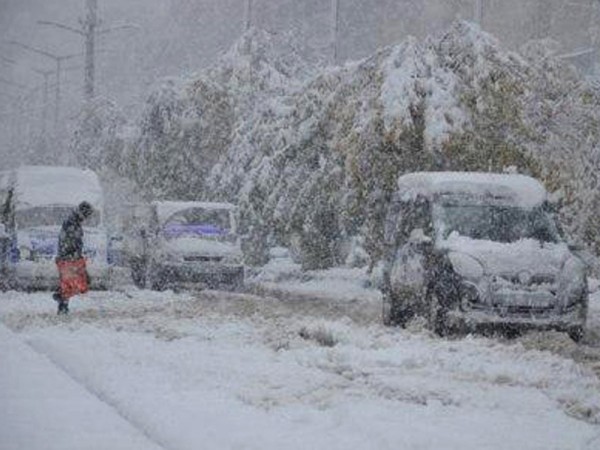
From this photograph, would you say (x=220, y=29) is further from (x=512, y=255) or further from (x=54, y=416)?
(x=54, y=416)

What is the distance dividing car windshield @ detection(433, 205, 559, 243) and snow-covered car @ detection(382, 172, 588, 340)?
1 cm

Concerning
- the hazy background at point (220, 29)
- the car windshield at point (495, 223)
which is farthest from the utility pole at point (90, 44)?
the car windshield at point (495, 223)

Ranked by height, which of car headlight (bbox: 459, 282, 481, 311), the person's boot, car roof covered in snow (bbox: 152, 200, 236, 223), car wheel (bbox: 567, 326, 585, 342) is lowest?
the person's boot

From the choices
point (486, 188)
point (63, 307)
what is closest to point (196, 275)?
point (63, 307)

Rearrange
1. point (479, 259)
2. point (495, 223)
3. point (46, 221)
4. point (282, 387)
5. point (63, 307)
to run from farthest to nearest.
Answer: point (46, 221), point (63, 307), point (495, 223), point (479, 259), point (282, 387)

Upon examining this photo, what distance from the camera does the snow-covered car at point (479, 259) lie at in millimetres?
13250

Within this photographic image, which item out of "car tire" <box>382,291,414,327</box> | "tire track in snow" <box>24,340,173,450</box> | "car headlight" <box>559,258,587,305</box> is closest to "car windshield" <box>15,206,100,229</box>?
"car tire" <box>382,291,414,327</box>

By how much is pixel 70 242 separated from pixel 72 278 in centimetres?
62

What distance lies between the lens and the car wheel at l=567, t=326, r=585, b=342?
44.3 ft

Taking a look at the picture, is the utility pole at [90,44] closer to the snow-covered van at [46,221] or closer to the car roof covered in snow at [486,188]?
the snow-covered van at [46,221]

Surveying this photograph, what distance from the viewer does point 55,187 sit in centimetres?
2292

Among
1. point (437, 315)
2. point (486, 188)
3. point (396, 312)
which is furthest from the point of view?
point (396, 312)

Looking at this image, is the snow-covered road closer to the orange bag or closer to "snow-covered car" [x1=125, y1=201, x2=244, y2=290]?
the orange bag

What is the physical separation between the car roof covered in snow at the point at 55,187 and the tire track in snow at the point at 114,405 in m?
11.2
